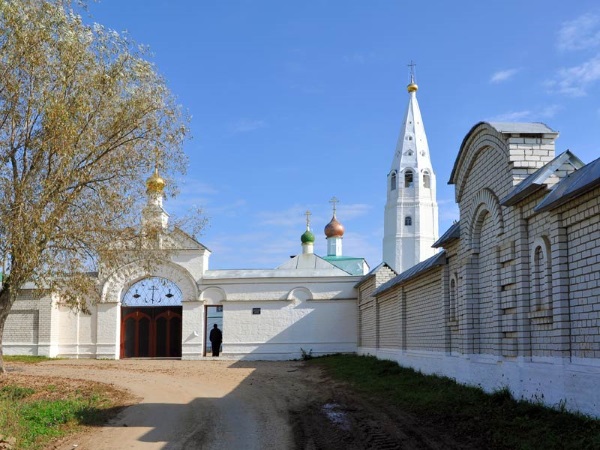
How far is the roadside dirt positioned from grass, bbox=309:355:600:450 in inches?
11.2

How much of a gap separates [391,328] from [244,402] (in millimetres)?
7859

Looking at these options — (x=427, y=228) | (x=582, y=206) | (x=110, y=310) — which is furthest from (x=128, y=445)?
(x=427, y=228)

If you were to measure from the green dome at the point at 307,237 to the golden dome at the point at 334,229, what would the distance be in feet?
34.2

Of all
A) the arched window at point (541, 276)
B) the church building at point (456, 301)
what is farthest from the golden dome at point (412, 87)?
the arched window at point (541, 276)

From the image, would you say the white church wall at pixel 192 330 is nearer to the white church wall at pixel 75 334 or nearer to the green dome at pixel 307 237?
the white church wall at pixel 75 334

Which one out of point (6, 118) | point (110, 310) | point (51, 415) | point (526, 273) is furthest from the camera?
point (110, 310)

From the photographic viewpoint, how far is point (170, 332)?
27.7 m

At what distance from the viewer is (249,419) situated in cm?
1102

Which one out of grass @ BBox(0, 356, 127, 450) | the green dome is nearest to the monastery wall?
grass @ BBox(0, 356, 127, 450)

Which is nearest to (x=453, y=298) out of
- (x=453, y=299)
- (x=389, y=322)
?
(x=453, y=299)

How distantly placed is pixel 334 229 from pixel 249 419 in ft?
135

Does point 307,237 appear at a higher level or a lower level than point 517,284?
higher

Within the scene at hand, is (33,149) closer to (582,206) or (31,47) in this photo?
(31,47)

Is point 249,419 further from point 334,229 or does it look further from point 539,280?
point 334,229
